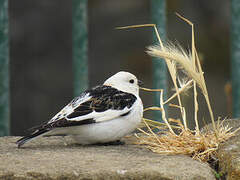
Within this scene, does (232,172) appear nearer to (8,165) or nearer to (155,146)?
(155,146)

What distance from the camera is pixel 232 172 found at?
2.82 meters

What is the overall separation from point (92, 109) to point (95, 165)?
1.81 feet

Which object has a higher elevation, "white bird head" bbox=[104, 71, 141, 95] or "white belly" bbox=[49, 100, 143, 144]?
"white bird head" bbox=[104, 71, 141, 95]

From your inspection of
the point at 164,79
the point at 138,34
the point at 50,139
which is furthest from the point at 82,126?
the point at 138,34

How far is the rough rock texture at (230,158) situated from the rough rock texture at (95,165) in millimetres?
87

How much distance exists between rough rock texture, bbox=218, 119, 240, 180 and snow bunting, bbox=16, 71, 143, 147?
1.77 feet

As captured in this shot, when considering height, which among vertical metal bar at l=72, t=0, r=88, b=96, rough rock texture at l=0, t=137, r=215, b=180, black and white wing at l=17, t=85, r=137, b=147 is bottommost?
rough rock texture at l=0, t=137, r=215, b=180

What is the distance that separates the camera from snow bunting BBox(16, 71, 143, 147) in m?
3.21

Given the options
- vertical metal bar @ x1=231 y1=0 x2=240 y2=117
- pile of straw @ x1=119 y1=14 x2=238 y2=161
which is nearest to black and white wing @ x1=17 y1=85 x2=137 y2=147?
pile of straw @ x1=119 y1=14 x2=238 y2=161

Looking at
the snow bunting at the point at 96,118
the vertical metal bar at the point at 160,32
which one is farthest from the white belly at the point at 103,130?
the vertical metal bar at the point at 160,32

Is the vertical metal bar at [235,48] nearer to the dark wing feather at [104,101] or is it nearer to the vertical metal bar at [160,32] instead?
the vertical metal bar at [160,32]

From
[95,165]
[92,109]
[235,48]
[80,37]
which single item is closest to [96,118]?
[92,109]

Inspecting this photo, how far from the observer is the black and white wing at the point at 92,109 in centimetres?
320

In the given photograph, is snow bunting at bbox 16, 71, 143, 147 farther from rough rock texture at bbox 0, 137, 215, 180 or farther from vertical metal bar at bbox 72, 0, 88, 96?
vertical metal bar at bbox 72, 0, 88, 96
